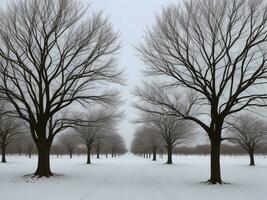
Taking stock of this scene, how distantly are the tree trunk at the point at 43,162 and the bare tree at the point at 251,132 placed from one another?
23.8 metres

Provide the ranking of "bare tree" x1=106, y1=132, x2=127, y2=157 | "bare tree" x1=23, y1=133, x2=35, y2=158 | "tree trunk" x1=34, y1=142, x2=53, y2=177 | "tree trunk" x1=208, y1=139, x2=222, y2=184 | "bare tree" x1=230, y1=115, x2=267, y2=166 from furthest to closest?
"bare tree" x1=106, y1=132, x2=127, y2=157, "bare tree" x1=23, y1=133, x2=35, y2=158, "bare tree" x1=230, y1=115, x2=267, y2=166, "tree trunk" x1=34, y1=142, x2=53, y2=177, "tree trunk" x1=208, y1=139, x2=222, y2=184

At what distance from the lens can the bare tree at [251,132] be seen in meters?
39.5

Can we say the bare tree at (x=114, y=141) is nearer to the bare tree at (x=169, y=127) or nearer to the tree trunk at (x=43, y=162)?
the bare tree at (x=169, y=127)

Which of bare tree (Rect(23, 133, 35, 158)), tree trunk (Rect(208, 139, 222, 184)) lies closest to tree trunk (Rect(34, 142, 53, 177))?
tree trunk (Rect(208, 139, 222, 184))

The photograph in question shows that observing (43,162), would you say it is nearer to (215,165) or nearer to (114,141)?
(215,165)

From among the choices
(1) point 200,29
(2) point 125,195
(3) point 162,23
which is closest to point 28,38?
(3) point 162,23

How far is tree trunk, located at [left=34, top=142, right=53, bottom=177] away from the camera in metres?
19.8

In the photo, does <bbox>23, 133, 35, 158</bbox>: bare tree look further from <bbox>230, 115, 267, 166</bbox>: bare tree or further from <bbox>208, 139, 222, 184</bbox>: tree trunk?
<bbox>208, 139, 222, 184</bbox>: tree trunk

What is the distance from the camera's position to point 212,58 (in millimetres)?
18469

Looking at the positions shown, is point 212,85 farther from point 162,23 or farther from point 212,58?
point 162,23


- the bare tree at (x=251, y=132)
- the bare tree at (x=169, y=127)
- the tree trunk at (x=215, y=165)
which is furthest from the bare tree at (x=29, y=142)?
the tree trunk at (x=215, y=165)

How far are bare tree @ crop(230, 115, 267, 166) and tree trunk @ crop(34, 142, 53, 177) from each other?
78.1 ft

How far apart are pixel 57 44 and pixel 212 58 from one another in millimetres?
9298

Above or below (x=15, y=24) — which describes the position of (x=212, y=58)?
below
